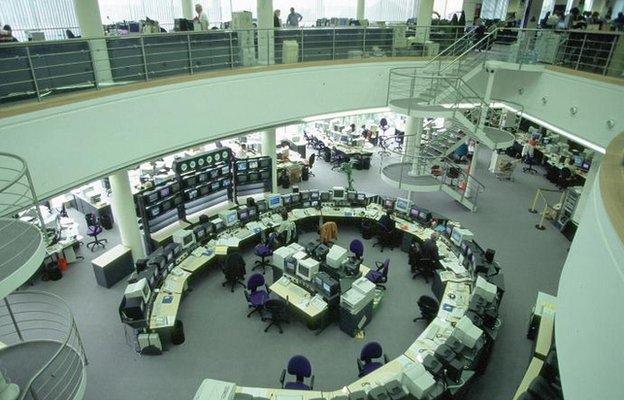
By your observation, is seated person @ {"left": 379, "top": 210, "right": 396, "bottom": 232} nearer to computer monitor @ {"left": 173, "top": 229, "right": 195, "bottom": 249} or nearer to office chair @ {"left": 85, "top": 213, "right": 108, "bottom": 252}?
computer monitor @ {"left": 173, "top": 229, "right": 195, "bottom": 249}

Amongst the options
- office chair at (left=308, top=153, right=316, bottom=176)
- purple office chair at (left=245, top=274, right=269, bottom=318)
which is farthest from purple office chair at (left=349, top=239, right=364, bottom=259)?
office chair at (left=308, top=153, right=316, bottom=176)

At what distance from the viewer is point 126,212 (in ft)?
32.7

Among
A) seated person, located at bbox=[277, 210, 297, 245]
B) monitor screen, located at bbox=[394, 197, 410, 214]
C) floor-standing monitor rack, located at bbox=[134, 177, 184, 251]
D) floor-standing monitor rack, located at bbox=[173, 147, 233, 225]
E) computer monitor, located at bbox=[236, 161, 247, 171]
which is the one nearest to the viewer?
floor-standing monitor rack, located at bbox=[134, 177, 184, 251]

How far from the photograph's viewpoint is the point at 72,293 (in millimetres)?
9711

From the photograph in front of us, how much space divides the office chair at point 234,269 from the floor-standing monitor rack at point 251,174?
406 cm

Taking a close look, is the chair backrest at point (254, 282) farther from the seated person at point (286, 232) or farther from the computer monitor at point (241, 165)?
the computer monitor at point (241, 165)

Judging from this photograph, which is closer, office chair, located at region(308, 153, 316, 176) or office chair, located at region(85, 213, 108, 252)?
office chair, located at region(85, 213, 108, 252)

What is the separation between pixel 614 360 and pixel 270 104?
922 cm

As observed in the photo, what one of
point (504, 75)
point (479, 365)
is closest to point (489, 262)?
point (479, 365)

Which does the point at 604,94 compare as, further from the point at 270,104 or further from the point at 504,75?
the point at 270,104

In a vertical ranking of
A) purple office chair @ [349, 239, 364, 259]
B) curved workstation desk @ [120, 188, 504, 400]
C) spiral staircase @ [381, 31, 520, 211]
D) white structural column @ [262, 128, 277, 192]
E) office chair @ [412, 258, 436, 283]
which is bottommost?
office chair @ [412, 258, 436, 283]

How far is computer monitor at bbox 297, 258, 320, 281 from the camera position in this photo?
8.69m

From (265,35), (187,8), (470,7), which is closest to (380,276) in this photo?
(265,35)

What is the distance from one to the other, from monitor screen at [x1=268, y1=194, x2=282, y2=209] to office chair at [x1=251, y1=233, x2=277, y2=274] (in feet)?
4.33
